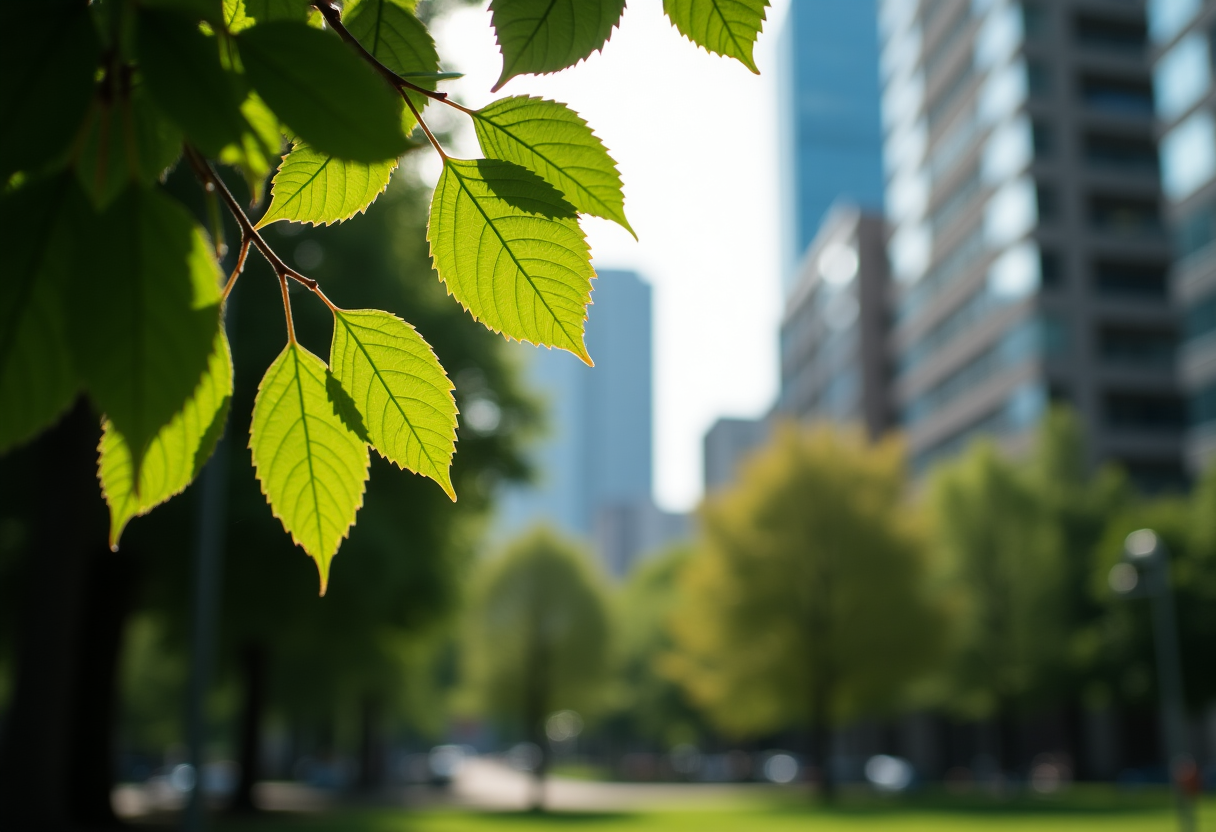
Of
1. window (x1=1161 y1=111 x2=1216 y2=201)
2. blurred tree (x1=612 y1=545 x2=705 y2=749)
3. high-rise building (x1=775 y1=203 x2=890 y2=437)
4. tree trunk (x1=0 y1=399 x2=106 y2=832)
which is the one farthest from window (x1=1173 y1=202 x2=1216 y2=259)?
tree trunk (x1=0 y1=399 x2=106 y2=832)

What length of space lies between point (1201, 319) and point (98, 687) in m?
Answer: 35.5

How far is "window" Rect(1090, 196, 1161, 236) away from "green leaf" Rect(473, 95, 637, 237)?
52.2m

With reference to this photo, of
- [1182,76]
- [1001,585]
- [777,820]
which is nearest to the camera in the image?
[777,820]

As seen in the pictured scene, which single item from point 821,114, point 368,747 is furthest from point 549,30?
point 821,114

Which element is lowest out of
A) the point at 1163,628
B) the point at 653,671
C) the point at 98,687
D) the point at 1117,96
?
the point at 653,671

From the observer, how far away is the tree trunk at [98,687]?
16656mm

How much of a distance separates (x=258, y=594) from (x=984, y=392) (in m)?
39.3

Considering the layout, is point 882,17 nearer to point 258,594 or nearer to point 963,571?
point 963,571

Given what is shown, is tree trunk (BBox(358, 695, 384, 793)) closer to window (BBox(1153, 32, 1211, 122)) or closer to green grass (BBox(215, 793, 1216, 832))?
green grass (BBox(215, 793, 1216, 832))

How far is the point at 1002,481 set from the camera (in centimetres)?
3750

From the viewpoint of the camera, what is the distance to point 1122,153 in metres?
49.3

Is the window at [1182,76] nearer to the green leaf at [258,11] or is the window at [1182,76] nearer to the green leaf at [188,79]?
the green leaf at [258,11]

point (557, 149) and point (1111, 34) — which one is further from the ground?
point (1111, 34)

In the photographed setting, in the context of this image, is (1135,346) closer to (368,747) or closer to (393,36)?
(368,747)
